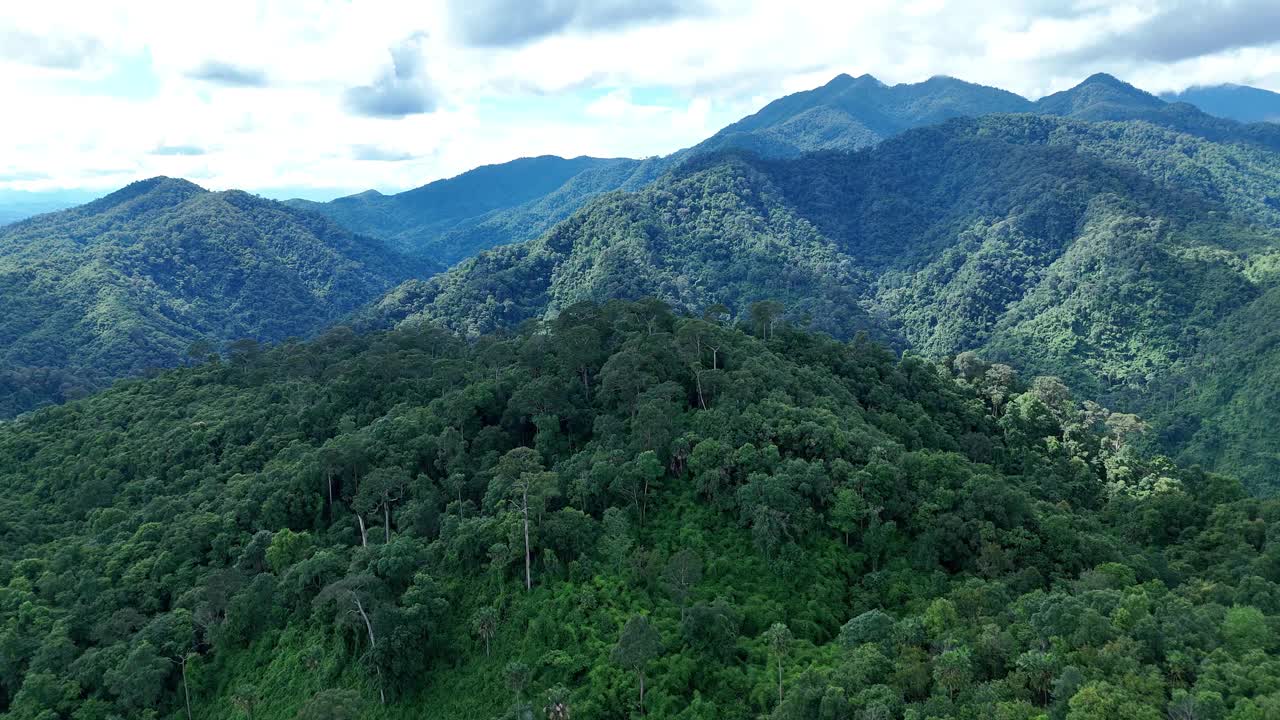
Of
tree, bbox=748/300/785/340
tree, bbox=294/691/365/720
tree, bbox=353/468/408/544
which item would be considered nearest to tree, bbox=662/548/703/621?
tree, bbox=294/691/365/720

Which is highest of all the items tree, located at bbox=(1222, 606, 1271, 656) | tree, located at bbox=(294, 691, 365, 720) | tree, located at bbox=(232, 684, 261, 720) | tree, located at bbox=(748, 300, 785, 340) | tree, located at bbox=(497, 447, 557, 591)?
tree, located at bbox=(748, 300, 785, 340)

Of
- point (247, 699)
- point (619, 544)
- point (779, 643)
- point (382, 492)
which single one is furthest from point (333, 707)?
point (382, 492)

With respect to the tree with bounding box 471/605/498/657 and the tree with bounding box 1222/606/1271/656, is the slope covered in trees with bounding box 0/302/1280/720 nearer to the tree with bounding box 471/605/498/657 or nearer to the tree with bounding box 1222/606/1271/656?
the tree with bounding box 1222/606/1271/656

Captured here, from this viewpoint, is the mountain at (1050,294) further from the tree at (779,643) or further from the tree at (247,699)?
the tree at (247,699)

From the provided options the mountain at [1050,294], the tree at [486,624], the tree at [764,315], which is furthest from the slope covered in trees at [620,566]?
the mountain at [1050,294]

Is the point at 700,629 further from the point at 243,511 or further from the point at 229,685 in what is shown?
the point at 243,511

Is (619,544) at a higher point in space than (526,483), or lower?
lower

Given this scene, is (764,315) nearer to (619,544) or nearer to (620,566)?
(619,544)
